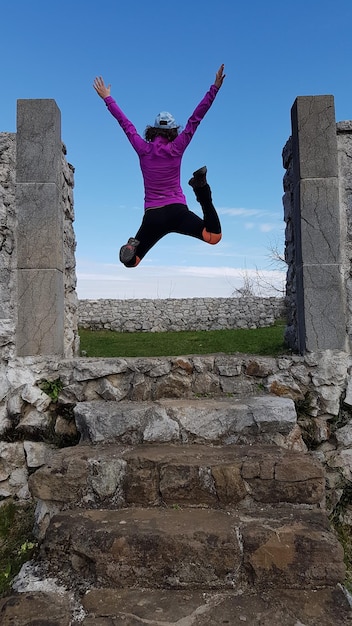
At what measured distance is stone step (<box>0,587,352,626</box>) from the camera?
2057 mm

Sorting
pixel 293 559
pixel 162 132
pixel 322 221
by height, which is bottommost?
pixel 293 559

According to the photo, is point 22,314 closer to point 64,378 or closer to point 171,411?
point 64,378

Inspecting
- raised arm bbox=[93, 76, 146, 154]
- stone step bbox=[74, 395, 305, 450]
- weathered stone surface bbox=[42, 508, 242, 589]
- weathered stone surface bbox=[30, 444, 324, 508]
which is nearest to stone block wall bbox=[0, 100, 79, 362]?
raised arm bbox=[93, 76, 146, 154]

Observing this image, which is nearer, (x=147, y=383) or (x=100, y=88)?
(x=147, y=383)

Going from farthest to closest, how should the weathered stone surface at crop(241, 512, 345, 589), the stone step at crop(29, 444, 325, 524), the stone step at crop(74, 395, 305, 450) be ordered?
the stone step at crop(74, 395, 305, 450), the stone step at crop(29, 444, 325, 524), the weathered stone surface at crop(241, 512, 345, 589)

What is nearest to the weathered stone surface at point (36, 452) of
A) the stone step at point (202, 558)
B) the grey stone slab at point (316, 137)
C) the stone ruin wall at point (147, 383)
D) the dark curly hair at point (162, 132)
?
the stone ruin wall at point (147, 383)

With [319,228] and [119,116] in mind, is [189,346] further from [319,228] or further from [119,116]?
[119,116]

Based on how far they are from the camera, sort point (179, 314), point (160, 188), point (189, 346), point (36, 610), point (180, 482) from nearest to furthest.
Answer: point (36, 610)
point (180, 482)
point (160, 188)
point (189, 346)
point (179, 314)

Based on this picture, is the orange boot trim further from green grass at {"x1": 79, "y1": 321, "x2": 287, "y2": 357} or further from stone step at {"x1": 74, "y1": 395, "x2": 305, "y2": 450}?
stone step at {"x1": 74, "y1": 395, "x2": 305, "y2": 450}

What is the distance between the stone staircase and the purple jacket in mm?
2118

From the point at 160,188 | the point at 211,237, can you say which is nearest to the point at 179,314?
the point at 160,188

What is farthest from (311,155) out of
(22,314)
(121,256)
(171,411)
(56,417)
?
(56,417)

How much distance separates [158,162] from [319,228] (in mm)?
1524

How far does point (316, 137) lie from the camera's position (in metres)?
4.13
